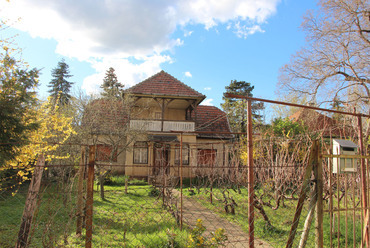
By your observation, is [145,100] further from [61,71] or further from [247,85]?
[61,71]

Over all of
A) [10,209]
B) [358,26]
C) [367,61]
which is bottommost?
[10,209]

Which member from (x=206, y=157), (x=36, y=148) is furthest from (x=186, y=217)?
(x=206, y=157)

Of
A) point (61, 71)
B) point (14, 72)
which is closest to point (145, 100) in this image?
point (14, 72)

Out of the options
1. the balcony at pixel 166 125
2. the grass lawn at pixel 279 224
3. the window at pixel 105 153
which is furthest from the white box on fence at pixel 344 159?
the balcony at pixel 166 125

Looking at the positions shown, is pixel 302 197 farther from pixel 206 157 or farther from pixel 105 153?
pixel 206 157

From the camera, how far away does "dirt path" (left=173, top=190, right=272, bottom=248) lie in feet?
18.4

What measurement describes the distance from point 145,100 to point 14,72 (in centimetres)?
1460

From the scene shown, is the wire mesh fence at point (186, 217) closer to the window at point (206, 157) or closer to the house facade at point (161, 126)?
the window at point (206, 157)

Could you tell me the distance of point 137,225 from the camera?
6.65m

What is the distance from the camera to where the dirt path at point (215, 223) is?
562 centimetres

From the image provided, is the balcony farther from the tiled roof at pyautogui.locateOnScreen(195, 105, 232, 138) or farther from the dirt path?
the dirt path

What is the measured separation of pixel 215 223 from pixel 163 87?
12747mm

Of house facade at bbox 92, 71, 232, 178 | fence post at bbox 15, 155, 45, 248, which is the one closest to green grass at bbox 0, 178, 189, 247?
fence post at bbox 15, 155, 45, 248

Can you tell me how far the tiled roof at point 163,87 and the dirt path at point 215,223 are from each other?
951 centimetres
